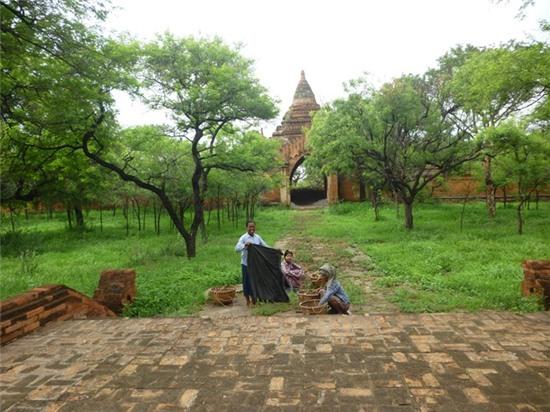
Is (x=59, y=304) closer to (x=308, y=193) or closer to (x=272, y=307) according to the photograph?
(x=272, y=307)

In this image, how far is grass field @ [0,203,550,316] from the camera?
22.6 ft

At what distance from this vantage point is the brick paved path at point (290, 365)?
121 inches

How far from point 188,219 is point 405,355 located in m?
19.4

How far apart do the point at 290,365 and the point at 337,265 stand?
266 inches

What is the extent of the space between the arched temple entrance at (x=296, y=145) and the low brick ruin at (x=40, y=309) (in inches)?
827

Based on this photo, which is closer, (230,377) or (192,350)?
(230,377)

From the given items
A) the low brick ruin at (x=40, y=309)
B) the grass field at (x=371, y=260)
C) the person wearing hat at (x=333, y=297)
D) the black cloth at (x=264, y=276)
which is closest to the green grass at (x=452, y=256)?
the grass field at (x=371, y=260)

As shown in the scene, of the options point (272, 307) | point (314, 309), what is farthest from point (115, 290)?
point (314, 309)

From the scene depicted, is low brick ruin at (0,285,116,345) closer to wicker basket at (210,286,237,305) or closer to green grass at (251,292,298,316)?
wicker basket at (210,286,237,305)

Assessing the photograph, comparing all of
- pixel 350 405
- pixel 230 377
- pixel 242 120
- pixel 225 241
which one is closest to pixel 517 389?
pixel 350 405

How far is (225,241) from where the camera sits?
48.9ft

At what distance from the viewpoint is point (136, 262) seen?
1123 cm

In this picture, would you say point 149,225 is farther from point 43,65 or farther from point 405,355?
point 405,355

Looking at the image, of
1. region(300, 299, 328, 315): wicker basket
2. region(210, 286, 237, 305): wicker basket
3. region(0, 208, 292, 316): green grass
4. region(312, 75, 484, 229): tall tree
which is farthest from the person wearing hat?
region(312, 75, 484, 229): tall tree
